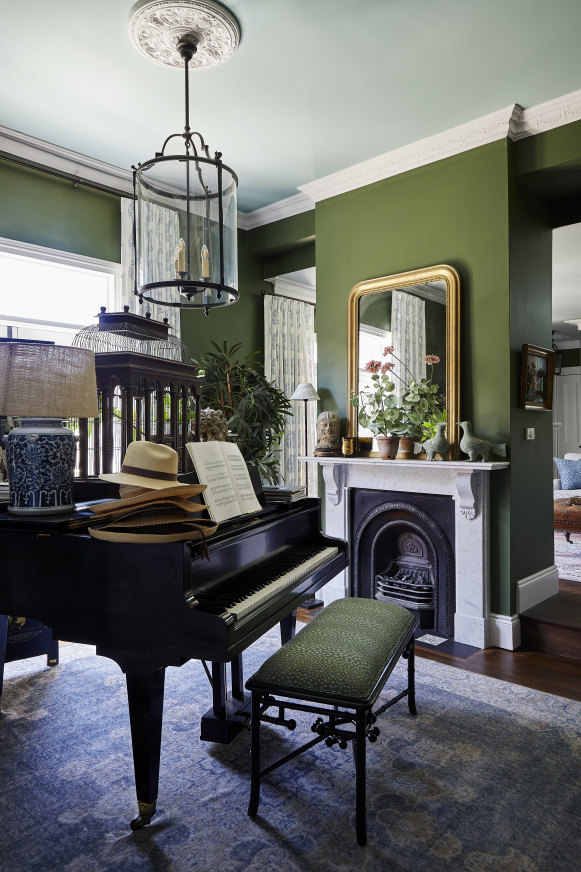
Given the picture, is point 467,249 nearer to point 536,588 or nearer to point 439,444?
point 439,444

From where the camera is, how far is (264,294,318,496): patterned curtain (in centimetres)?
542

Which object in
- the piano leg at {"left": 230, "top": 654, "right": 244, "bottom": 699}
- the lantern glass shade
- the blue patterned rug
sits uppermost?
the lantern glass shade

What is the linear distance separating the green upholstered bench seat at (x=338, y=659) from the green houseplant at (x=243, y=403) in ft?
7.48

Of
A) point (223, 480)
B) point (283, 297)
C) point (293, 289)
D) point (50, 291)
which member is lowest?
point (223, 480)

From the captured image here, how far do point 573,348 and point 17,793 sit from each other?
10.8 meters

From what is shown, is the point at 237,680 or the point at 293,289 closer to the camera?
the point at 237,680

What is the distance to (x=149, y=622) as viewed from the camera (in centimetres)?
166

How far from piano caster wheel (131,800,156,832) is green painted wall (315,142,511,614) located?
2374mm

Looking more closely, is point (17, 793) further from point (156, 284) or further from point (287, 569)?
point (156, 284)

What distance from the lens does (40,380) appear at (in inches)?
76.2

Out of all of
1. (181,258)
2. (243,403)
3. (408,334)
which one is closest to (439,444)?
(408,334)

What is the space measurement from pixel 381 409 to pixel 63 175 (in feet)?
8.65

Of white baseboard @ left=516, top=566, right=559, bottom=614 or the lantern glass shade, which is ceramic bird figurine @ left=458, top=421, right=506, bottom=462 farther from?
the lantern glass shade

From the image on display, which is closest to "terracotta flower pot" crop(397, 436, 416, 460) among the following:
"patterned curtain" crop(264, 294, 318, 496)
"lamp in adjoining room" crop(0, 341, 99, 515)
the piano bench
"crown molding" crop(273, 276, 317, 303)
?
"patterned curtain" crop(264, 294, 318, 496)
